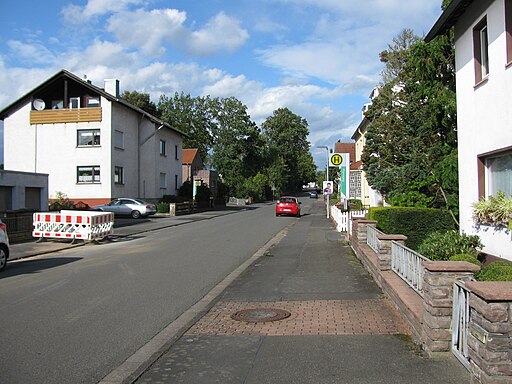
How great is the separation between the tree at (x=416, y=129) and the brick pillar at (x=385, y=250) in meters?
6.36

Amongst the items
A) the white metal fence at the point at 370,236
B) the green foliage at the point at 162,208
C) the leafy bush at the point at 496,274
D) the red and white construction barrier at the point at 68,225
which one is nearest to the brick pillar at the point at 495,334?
the leafy bush at the point at 496,274

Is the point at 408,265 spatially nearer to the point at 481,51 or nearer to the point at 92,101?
the point at 481,51

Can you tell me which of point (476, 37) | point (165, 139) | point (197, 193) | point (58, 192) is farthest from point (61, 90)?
point (476, 37)

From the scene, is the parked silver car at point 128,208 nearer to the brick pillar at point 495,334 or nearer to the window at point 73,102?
the window at point 73,102

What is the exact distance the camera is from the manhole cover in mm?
6957

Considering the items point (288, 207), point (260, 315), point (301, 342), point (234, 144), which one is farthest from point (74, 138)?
point (234, 144)

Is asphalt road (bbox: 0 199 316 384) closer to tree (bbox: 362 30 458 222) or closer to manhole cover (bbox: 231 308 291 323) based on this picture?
manhole cover (bbox: 231 308 291 323)

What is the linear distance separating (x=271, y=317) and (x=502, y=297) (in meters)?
3.76

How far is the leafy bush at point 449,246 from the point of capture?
10164 mm

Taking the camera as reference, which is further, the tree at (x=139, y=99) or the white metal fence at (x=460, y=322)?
the tree at (x=139, y=99)

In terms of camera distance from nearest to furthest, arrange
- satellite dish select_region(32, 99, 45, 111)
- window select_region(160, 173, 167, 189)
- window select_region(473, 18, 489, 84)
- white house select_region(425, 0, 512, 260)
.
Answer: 1. white house select_region(425, 0, 512, 260)
2. window select_region(473, 18, 489, 84)
3. satellite dish select_region(32, 99, 45, 111)
4. window select_region(160, 173, 167, 189)

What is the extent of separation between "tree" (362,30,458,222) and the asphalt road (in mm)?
7185

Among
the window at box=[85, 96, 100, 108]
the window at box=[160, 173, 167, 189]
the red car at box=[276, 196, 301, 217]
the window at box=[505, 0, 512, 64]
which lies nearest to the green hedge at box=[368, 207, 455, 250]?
the window at box=[505, 0, 512, 64]

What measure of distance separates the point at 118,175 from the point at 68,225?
19.9 metres
